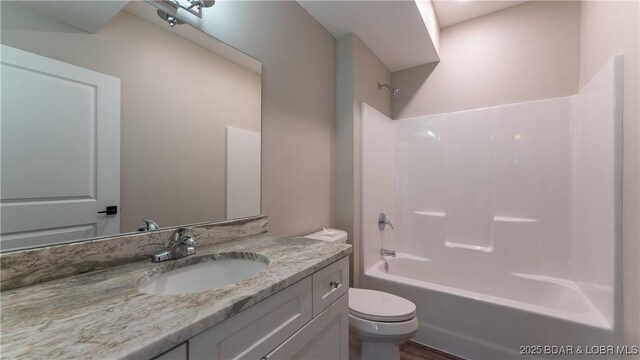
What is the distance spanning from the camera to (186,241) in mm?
929

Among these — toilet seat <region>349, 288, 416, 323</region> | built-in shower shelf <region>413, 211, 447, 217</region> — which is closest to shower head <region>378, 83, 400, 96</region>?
built-in shower shelf <region>413, 211, 447, 217</region>

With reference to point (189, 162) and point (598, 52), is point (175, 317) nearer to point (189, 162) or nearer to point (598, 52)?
point (189, 162)

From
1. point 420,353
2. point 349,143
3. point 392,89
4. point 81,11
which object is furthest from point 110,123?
point 392,89

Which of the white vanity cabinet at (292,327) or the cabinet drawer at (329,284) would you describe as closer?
the white vanity cabinet at (292,327)

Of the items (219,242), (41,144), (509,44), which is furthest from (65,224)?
(509,44)

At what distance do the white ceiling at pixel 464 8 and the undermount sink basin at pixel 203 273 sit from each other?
8.41ft

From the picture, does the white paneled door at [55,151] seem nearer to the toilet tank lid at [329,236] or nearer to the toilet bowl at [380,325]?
the toilet tank lid at [329,236]

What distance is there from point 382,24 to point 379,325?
6.76ft

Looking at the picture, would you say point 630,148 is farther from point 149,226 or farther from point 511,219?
point 149,226

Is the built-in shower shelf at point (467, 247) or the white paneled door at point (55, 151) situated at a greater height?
the white paneled door at point (55, 151)

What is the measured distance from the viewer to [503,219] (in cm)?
213

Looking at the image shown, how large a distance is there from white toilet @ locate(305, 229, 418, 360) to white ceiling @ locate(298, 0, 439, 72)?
1956 mm

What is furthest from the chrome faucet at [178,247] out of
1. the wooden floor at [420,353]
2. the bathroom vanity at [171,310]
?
the wooden floor at [420,353]

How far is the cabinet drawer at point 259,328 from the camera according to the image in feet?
1.76
